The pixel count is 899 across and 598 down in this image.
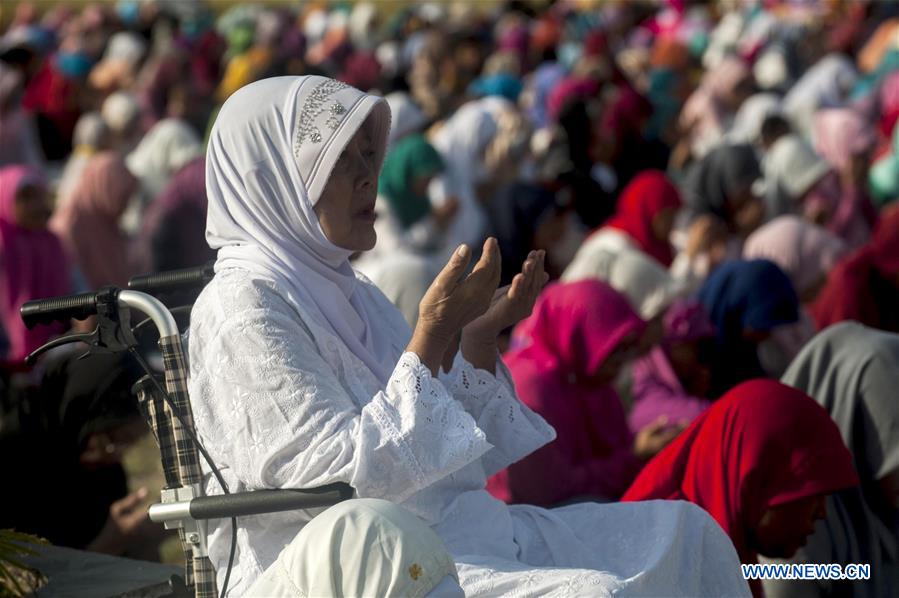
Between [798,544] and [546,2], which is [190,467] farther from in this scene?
[546,2]

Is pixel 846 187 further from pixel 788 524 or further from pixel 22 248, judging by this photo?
pixel 788 524

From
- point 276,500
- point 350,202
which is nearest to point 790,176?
point 350,202

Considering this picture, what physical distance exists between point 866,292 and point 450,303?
3.91 meters

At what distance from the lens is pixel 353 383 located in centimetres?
300

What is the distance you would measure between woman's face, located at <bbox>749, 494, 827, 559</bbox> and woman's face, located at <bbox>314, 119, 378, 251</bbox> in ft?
4.02

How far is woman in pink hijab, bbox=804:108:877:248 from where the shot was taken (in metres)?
9.51

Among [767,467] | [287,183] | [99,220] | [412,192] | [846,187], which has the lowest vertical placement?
[846,187]

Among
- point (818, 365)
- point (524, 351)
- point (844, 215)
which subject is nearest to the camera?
point (818, 365)

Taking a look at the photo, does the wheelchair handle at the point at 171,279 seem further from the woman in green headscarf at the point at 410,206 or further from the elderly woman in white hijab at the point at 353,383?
the woman in green headscarf at the point at 410,206

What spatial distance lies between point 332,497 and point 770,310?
347 cm

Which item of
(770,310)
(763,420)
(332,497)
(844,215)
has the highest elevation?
(332,497)

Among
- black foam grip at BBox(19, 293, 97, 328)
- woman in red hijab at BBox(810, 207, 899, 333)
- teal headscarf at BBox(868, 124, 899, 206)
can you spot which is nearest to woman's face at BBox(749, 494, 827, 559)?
black foam grip at BBox(19, 293, 97, 328)

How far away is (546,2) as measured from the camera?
21.0 meters

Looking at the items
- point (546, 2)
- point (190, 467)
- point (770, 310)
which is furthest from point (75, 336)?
point (546, 2)
